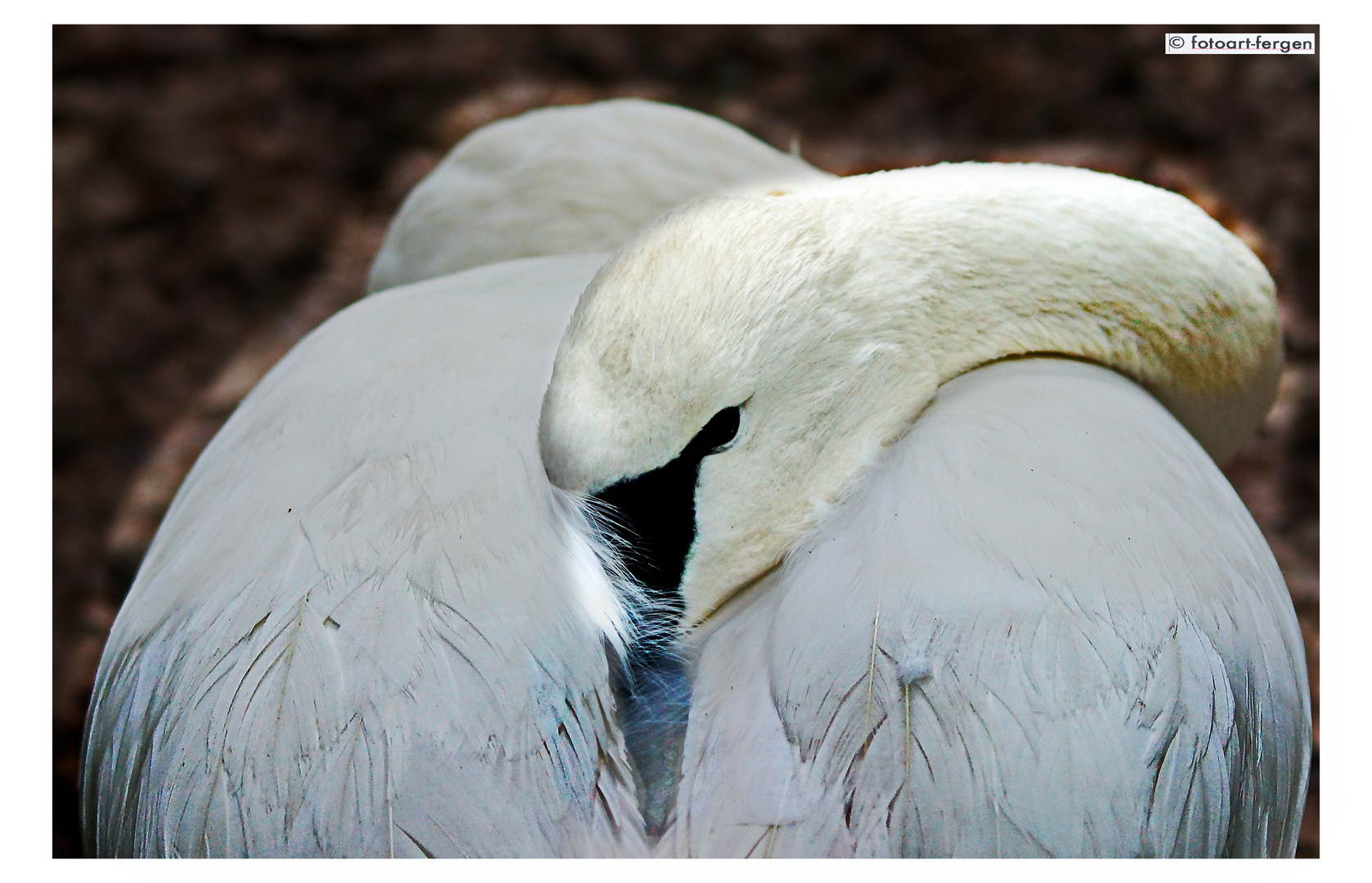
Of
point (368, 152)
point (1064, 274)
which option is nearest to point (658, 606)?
point (1064, 274)

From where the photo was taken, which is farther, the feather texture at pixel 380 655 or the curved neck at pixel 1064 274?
the curved neck at pixel 1064 274

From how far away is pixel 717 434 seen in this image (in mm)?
748

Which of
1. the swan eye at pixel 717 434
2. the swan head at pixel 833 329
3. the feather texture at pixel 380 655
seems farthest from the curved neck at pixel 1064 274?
the feather texture at pixel 380 655

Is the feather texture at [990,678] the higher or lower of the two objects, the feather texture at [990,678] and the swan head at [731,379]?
the lower

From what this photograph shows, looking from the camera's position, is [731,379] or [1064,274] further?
[1064,274]

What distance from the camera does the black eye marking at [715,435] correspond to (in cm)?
73

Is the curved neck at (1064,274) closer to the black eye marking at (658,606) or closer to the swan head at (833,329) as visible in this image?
the swan head at (833,329)

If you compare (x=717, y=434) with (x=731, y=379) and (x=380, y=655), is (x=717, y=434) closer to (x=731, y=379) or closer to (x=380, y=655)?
(x=731, y=379)

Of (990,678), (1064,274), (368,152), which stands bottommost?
(990,678)

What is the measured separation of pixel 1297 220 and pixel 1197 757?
56 cm

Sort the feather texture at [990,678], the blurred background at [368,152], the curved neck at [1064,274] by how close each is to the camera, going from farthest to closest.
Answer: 1. the blurred background at [368,152]
2. the curved neck at [1064,274]
3. the feather texture at [990,678]

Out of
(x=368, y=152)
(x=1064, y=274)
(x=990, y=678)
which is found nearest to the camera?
(x=990, y=678)

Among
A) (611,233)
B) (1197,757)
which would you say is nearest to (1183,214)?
(1197,757)

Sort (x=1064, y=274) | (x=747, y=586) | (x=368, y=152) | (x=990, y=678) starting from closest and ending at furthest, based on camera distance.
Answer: (x=990, y=678)
(x=747, y=586)
(x=1064, y=274)
(x=368, y=152)
